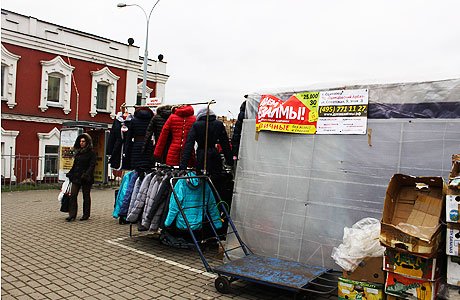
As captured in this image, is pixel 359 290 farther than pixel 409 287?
Yes

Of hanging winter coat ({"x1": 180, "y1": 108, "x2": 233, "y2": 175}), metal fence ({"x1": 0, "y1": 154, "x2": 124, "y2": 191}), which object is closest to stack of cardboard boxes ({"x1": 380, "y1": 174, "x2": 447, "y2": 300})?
hanging winter coat ({"x1": 180, "y1": 108, "x2": 233, "y2": 175})

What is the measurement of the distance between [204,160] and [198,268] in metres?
1.72

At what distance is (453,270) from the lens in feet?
Result: 11.3

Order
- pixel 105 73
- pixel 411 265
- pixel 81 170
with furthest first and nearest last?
pixel 105 73
pixel 81 170
pixel 411 265

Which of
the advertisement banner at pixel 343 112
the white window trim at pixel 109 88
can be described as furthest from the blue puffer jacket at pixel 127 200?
the white window trim at pixel 109 88

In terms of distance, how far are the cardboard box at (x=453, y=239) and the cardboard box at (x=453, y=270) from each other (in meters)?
0.07

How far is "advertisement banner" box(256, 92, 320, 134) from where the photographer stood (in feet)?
18.1

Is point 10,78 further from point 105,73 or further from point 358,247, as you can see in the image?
point 358,247

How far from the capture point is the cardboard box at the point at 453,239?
3.37 m

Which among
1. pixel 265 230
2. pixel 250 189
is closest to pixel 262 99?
pixel 250 189

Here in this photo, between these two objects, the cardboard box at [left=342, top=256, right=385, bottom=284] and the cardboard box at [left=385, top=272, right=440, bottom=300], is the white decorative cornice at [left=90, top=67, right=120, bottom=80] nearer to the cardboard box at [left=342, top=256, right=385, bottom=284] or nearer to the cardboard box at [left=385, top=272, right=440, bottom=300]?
the cardboard box at [left=342, top=256, right=385, bottom=284]

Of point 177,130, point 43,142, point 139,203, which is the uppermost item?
point 177,130

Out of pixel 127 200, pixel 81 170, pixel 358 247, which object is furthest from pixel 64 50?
pixel 358 247

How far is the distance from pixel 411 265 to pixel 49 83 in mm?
17796
